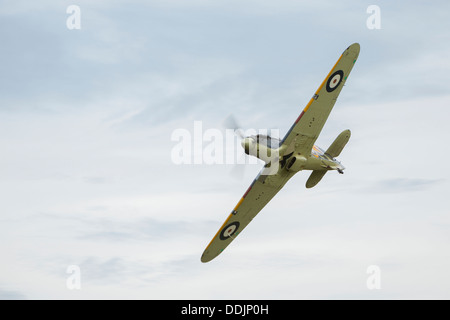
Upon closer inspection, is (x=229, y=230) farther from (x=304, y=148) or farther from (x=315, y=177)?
(x=304, y=148)

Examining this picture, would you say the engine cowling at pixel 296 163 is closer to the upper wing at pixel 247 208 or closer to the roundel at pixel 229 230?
the upper wing at pixel 247 208

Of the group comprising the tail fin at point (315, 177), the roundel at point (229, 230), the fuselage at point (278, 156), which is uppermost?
the fuselage at point (278, 156)

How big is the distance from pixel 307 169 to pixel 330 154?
163 cm

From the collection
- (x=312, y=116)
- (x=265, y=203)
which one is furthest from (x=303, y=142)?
(x=265, y=203)

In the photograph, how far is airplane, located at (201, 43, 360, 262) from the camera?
38.7 metres

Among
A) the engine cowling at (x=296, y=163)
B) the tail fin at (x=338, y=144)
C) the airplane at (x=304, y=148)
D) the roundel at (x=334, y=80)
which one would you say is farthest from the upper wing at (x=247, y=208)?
the roundel at (x=334, y=80)

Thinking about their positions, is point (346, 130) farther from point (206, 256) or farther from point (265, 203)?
point (206, 256)

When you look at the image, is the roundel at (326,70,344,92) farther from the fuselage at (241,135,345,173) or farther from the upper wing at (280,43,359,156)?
the fuselage at (241,135,345,173)

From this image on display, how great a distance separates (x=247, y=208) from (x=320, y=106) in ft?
25.5

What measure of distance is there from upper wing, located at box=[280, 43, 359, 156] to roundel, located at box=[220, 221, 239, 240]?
6470mm

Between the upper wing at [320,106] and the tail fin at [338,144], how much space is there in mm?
2171

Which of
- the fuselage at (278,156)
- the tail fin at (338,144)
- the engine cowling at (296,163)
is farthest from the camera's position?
the tail fin at (338,144)

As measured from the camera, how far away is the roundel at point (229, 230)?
142 feet

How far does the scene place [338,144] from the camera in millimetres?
40875
